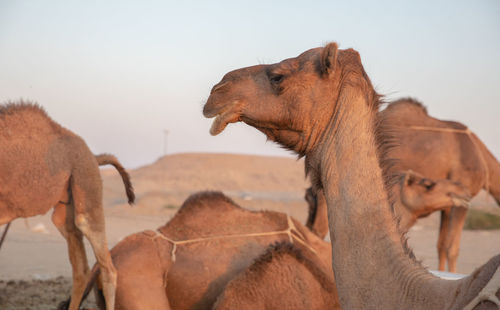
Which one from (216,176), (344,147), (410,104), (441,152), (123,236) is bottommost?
(216,176)

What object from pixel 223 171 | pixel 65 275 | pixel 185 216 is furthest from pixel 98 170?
pixel 223 171

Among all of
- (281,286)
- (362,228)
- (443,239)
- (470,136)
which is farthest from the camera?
(470,136)

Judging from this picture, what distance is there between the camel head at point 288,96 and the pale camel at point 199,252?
1.90 m

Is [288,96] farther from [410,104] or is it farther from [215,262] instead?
[410,104]

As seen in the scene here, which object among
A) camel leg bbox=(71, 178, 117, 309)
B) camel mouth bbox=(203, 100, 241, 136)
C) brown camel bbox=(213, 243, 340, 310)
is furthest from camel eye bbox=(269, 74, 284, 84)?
camel leg bbox=(71, 178, 117, 309)

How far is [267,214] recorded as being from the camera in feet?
15.9

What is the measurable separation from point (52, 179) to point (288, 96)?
139 inches

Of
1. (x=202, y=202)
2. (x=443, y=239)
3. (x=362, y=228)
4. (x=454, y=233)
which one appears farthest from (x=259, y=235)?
(x=443, y=239)

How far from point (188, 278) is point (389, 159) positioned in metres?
2.48

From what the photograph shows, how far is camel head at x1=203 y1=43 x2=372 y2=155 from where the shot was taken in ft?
7.28

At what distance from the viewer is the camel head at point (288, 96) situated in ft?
7.28

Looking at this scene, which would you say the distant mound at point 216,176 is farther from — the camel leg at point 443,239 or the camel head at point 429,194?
the camel head at point 429,194

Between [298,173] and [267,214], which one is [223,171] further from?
[267,214]

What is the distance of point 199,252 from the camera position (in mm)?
4453
